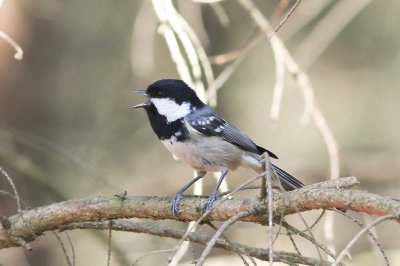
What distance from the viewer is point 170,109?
10.9ft

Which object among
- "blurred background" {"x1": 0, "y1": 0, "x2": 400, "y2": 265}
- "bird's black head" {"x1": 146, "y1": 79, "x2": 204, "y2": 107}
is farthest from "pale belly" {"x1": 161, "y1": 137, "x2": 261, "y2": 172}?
"blurred background" {"x1": 0, "y1": 0, "x2": 400, "y2": 265}

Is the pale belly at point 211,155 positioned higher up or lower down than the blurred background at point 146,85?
lower down

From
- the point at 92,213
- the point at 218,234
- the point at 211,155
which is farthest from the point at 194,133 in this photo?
the point at 218,234

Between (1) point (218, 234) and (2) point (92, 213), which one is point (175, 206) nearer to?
(2) point (92, 213)

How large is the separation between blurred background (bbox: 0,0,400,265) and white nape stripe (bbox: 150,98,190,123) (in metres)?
1.35

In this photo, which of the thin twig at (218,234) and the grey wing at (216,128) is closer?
the thin twig at (218,234)

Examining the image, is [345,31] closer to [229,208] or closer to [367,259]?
[367,259]

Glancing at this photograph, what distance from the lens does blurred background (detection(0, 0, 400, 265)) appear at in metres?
4.85

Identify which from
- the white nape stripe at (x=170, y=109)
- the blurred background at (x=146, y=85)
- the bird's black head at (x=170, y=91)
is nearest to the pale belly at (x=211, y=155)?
the white nape stripe at (x=170, y=109)

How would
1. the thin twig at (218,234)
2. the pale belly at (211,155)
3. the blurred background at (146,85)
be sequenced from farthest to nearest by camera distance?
the blurred background at (146,85), the pale belly at (211,155), the thin twig at (218,234)

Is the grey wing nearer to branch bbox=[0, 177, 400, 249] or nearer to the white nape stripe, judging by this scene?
the white nape stripe

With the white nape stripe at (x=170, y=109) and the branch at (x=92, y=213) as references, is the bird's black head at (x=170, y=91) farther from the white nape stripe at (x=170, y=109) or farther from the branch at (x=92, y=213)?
the branch at (x=92, y=213)

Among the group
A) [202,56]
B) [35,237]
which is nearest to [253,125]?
[202,56]

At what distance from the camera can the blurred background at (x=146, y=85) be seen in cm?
485
